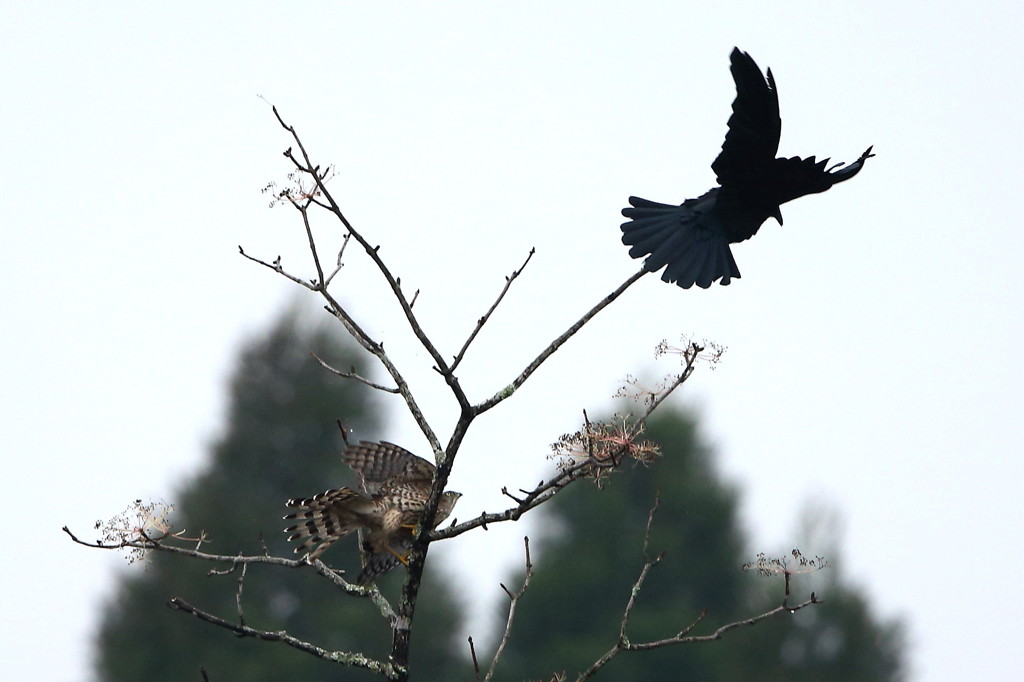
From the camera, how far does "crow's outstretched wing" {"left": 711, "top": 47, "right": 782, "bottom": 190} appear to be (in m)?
4.40

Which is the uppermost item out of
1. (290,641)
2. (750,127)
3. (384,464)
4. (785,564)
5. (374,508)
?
(750,127)

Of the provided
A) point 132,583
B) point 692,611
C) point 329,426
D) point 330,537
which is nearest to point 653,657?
point 692,611

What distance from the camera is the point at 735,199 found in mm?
4793

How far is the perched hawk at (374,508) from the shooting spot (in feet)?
16.4

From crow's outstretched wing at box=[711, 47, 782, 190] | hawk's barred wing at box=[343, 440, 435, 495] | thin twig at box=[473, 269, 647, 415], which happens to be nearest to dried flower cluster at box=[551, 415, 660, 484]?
thin twig at box=[473, 269, 647, 415]

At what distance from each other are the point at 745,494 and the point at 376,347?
105 feet

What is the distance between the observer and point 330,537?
5.07m

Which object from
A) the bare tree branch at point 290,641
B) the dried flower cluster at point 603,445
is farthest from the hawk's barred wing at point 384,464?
the dried flower cluster at point 603,445

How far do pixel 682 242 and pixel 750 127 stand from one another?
18.0 inches

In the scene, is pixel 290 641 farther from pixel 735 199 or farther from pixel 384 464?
pixel 735 199

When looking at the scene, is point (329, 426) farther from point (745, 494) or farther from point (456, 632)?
point (745, 494)

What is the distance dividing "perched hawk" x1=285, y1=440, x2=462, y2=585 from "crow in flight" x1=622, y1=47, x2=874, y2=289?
47.7 inches

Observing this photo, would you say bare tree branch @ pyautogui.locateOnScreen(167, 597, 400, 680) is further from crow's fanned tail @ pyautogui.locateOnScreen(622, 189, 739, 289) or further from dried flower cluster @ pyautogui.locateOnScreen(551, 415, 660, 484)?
crow's fanned tail @ pyautogui.locateOnScreen(622, 189, 739, 289)

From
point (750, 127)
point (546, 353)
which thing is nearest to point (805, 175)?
point (750, 127)
